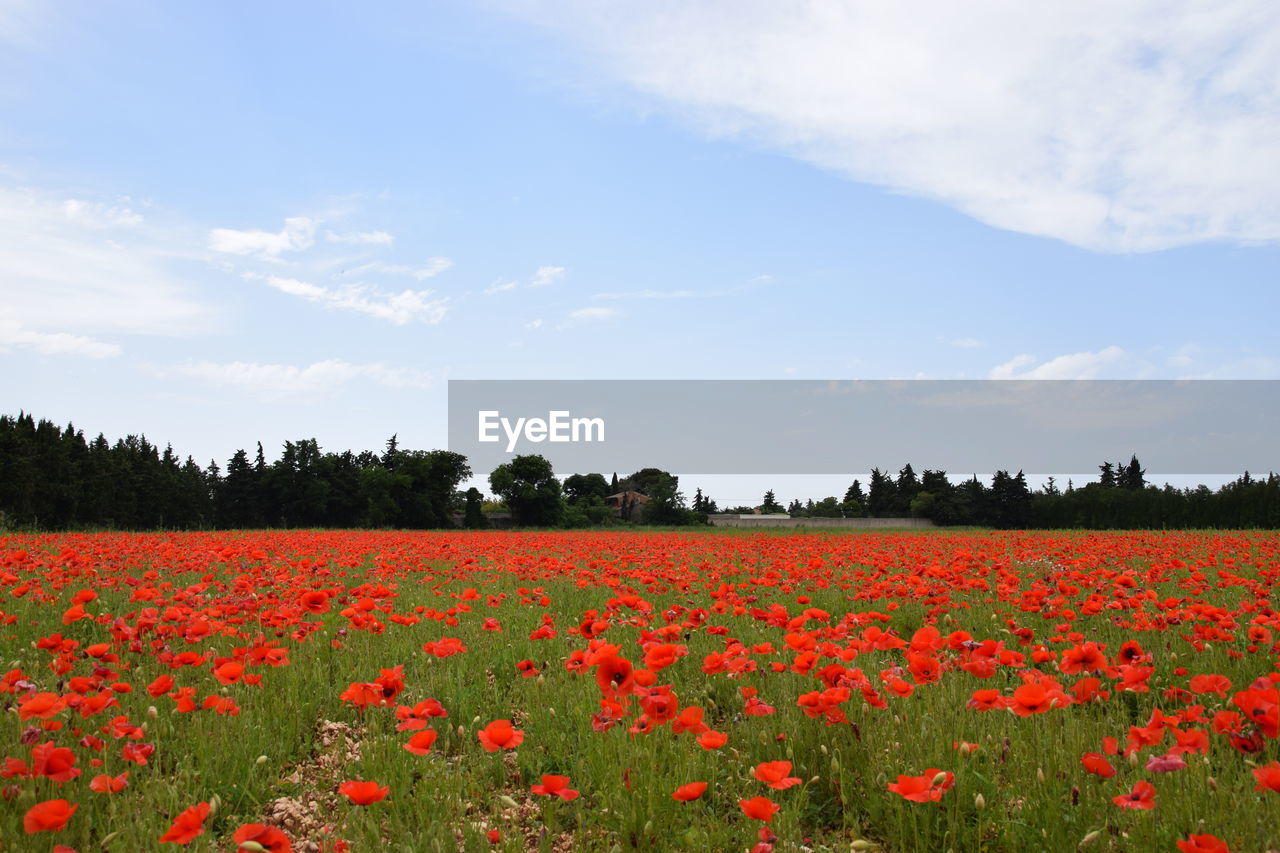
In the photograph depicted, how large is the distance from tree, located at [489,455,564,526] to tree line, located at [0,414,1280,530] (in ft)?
0.34

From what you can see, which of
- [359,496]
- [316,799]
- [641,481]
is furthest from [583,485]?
[316,799]

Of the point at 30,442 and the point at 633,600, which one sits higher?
the point at 30,442

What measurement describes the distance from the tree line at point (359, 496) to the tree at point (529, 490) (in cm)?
10

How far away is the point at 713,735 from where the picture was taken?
2.74 metres

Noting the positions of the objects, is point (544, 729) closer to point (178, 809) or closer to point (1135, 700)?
point (178, 809)

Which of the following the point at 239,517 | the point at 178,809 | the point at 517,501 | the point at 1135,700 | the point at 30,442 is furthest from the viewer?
the point at 517,501

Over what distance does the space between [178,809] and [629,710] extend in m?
1.82

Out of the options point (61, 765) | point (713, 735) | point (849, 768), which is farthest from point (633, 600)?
point (61, 765)

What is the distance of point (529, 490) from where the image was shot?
229ft

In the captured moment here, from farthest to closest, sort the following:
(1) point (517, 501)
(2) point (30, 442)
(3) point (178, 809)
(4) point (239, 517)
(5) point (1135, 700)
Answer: (1) point (517, 501) → (4) point (239, 517) → (2) point (30, 442) → (5) point (1135, 700) → (3) point (178, 809)

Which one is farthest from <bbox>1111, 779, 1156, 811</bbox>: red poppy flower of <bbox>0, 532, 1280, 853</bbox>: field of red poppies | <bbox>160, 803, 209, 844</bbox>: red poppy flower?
<bbox>160, 803, 209, 844</bbox>: red poppy flower

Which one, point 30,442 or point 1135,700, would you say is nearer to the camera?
point 1135,700

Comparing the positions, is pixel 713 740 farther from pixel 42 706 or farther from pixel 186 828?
pixel 42 706

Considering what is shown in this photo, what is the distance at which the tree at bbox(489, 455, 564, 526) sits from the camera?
231ft
